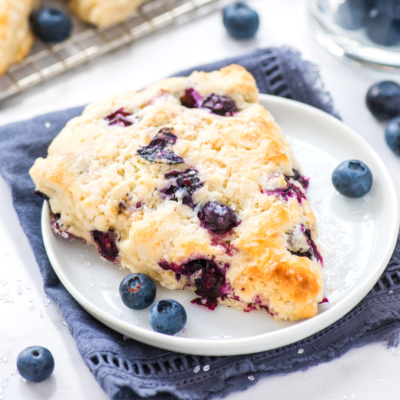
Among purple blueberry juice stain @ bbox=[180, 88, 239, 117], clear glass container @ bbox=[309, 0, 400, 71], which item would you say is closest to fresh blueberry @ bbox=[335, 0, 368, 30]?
clear glass container @ bbox=[309, 0, 400, 71]

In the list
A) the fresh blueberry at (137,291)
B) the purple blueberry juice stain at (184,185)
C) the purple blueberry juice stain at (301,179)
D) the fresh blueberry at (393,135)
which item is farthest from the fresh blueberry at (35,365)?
the fresh blueberry at (393,135)

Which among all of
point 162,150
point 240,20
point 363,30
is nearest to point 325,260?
point 162,150

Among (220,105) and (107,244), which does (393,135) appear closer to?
(220,105)

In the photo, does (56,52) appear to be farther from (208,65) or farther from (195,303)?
(195,303)

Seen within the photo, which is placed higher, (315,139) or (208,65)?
(208,65)

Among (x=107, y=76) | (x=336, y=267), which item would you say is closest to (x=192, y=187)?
(x=336, y=267)

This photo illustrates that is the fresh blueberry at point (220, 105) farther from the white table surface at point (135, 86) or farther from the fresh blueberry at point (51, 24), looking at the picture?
the fresh blueberry at point (51, 24)

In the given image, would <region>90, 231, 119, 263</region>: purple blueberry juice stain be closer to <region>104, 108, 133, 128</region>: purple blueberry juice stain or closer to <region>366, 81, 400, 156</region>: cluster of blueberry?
<region>104, 108, 133, 128</region>: purple blueberry juice stain
